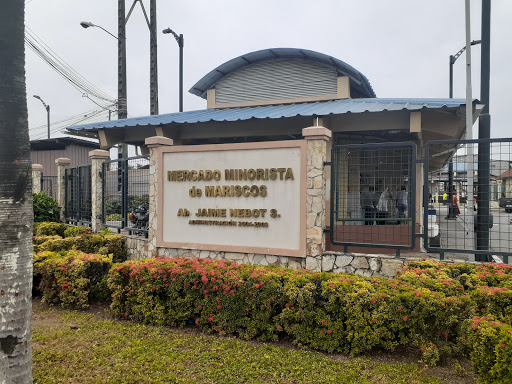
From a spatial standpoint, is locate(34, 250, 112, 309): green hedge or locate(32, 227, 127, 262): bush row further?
locate(32, 227, 127, 262): bush row

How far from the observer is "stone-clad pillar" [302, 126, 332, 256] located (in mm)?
6684

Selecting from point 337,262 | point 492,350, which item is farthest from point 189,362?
point 337,262

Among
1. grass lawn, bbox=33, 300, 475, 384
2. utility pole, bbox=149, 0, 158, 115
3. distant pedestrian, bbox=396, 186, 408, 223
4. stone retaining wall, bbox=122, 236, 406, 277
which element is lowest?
grass lawn, bbox=33, 300, 475, 384

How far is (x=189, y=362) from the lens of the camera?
4324 millimetres

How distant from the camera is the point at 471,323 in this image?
368cm

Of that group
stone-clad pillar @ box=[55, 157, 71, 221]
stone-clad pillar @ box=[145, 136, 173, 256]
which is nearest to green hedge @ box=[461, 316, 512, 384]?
stone-clad pillar @ box=[145, 136, 173, 256]

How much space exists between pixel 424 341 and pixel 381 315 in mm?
517

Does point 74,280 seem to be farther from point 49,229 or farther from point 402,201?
point 402,201

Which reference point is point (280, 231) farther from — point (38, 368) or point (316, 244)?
point (38, 368)

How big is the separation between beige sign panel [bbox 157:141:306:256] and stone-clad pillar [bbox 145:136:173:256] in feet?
0.59

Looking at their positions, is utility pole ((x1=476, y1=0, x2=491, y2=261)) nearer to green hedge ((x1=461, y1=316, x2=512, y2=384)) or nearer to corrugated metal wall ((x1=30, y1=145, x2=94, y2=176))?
green hedge ((x1=461, y1=316, x2=512, y2=384))

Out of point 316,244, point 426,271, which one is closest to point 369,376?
point 426,271

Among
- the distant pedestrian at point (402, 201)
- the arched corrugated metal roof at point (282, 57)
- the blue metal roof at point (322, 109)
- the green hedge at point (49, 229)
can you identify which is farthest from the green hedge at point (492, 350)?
the green hedge at point (49, 229)

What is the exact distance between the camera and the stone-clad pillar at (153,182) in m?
8.29
